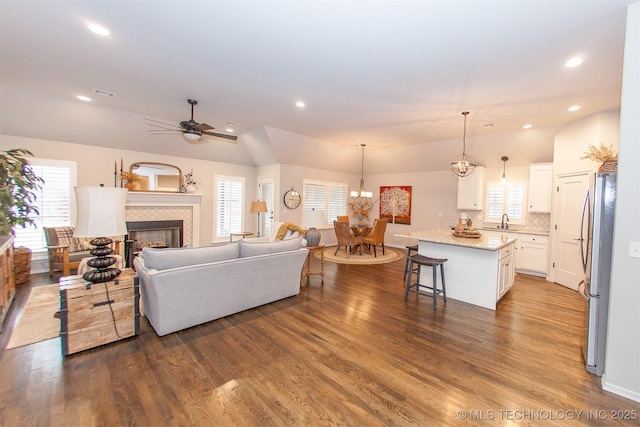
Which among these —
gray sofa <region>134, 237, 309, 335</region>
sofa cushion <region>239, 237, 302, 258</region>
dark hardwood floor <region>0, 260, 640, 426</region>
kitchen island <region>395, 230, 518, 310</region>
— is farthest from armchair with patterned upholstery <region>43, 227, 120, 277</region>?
kitchen island <region>395, 230, 518, 310</region>

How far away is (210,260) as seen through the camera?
316 centimetres

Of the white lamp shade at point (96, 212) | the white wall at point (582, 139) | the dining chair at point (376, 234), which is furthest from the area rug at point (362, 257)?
the white lamp shade at point (96, 212)

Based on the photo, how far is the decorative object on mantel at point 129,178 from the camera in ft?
19.0

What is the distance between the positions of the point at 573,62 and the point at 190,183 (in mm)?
7293

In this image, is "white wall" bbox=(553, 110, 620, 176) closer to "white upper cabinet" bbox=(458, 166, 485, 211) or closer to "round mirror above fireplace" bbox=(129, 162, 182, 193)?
"white upper cabinet" bbox=(458, 166, 485, 211)

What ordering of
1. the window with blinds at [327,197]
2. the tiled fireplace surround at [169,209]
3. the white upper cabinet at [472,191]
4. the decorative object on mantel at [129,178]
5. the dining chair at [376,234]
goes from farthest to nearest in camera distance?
the window with blinds at [327,197] < the dining chair at [376,234] < the white upper cabinet at [472,191] < the tiled fireplace surround at [169,209] < the decorative object on mantel at [129,178]

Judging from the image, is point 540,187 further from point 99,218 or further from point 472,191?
point 99,218

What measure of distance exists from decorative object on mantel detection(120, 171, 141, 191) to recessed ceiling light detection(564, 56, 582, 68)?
7.54 metres

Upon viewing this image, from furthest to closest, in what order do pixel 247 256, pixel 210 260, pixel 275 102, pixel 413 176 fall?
pixel 413 176
pixel 275 102
pixel 247 256
pixel 210 260

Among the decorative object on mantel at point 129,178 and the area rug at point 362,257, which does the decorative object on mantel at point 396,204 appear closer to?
the area rug at point 362,257

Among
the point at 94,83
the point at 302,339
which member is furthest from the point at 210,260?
the point at 94,83

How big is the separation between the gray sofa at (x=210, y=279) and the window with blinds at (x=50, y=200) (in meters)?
3.52

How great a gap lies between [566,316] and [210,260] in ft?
15.6

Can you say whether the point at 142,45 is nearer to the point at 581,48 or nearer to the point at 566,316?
the point at 581,48
